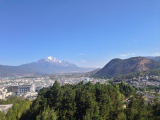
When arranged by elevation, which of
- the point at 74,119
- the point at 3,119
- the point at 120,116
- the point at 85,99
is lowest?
the point at 3,119

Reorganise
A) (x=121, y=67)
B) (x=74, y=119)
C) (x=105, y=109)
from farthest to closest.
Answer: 1. (x=121, y=67)
2. (x=105, y=109)
3. (x=74, y=119)

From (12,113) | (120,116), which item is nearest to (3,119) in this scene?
(12,113)

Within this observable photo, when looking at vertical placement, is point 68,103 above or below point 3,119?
above

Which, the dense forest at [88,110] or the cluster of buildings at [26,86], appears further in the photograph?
the cluster of buildings at [26,86]

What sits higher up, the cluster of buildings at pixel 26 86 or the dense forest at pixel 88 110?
the dense forest at pixel 88 110

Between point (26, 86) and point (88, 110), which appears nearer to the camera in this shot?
point (88, 110)

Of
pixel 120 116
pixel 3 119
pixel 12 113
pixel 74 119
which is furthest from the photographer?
pixel 12 113

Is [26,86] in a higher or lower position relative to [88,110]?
lower

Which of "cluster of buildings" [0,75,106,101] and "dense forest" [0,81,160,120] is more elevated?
"dense forest" [0,81,160,120]

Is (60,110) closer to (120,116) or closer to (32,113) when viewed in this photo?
(32,113)

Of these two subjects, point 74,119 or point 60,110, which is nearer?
point 74,119

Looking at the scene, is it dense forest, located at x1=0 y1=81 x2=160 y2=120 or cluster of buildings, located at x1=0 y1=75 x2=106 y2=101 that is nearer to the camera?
dense forest, located at x1=0 y1=81 x2=160 y2=120
